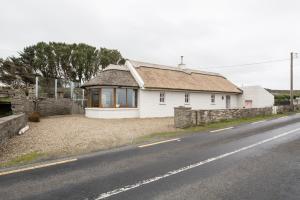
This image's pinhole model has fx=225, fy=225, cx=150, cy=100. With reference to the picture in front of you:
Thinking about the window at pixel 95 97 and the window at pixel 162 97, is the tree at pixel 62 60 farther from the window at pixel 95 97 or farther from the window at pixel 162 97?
the window at pixel 162 97

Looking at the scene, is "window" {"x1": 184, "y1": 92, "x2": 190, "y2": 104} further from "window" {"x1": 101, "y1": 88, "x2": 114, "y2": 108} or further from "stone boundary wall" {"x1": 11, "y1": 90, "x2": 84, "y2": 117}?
"stone boundary wall" {"x1": 11, "y1": 90, "x2": 84, "y2": 117}

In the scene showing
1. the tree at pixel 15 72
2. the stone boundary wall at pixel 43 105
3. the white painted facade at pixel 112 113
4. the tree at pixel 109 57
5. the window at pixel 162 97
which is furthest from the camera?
the tree at pixel 109 57

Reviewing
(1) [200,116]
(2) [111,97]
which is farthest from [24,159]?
(2) [111,97]

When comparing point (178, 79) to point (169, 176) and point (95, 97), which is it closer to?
point (95, 97)

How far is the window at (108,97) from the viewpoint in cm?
2094

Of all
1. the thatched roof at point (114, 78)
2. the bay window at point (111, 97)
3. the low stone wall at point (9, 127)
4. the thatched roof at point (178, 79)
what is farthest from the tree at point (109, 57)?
the low stone wall at point (9, 127)

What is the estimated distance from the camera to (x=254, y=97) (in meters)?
31.4

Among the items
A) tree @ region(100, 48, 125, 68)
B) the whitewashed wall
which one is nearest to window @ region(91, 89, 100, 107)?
the whitewashed wall

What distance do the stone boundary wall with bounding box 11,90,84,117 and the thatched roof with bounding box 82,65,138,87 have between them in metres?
3.29

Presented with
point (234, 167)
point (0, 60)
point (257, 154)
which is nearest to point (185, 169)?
point (234, 167)

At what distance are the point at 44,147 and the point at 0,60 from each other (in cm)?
3170

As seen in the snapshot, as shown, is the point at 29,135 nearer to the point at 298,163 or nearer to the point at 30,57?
the point at 298,163

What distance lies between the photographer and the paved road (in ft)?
15.4

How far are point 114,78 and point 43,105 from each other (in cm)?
682
